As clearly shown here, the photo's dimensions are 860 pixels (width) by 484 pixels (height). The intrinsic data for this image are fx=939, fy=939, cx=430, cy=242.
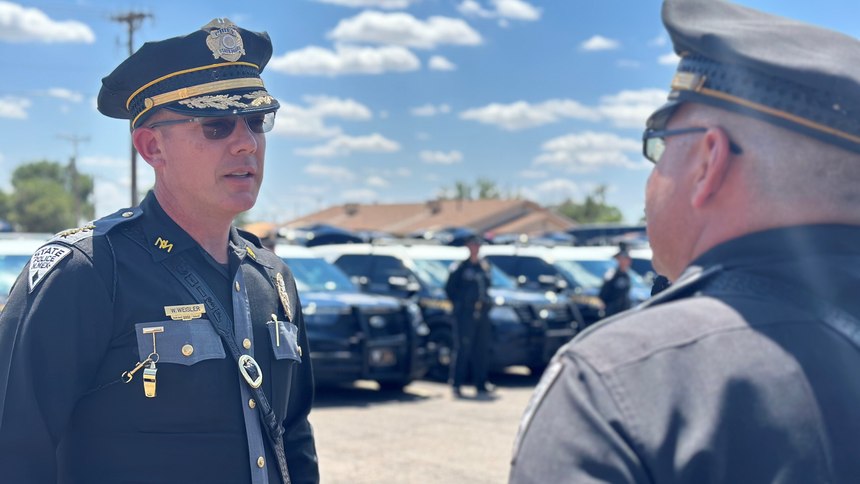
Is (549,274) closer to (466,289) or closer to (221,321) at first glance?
(466,289)

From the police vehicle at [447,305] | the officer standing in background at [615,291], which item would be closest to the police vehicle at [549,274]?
the police vehicle at [447,305]

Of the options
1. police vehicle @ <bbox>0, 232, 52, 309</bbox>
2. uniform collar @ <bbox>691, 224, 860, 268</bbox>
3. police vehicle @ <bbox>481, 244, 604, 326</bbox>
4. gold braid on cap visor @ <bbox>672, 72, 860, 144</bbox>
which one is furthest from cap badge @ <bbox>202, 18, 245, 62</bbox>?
police vehicle @ <bbox>481, 244, 604, 326</bbox>

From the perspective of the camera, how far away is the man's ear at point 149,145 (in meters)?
2.64

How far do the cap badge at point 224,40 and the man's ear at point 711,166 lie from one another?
5.49 feet

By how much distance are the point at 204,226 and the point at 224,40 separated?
0.54m

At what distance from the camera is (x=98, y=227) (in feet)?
8.07

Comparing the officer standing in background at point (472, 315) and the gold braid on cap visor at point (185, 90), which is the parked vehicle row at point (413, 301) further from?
the gold braid on cap visor at point (185, 90)

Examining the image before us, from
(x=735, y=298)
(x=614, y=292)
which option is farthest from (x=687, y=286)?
(x=614, y=292)

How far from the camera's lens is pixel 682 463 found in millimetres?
1176


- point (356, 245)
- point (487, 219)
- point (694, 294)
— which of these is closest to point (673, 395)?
point (694, 294)

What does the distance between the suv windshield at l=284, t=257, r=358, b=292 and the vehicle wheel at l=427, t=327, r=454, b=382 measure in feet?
5.26

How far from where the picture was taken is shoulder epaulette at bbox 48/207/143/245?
237cm

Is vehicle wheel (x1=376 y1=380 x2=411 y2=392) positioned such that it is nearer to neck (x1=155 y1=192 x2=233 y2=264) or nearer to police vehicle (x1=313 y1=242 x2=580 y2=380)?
police vehicle (x1=313 y1=242 x2=580 y2=380)

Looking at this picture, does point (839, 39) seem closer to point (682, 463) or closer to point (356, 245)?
point (682, 463)
